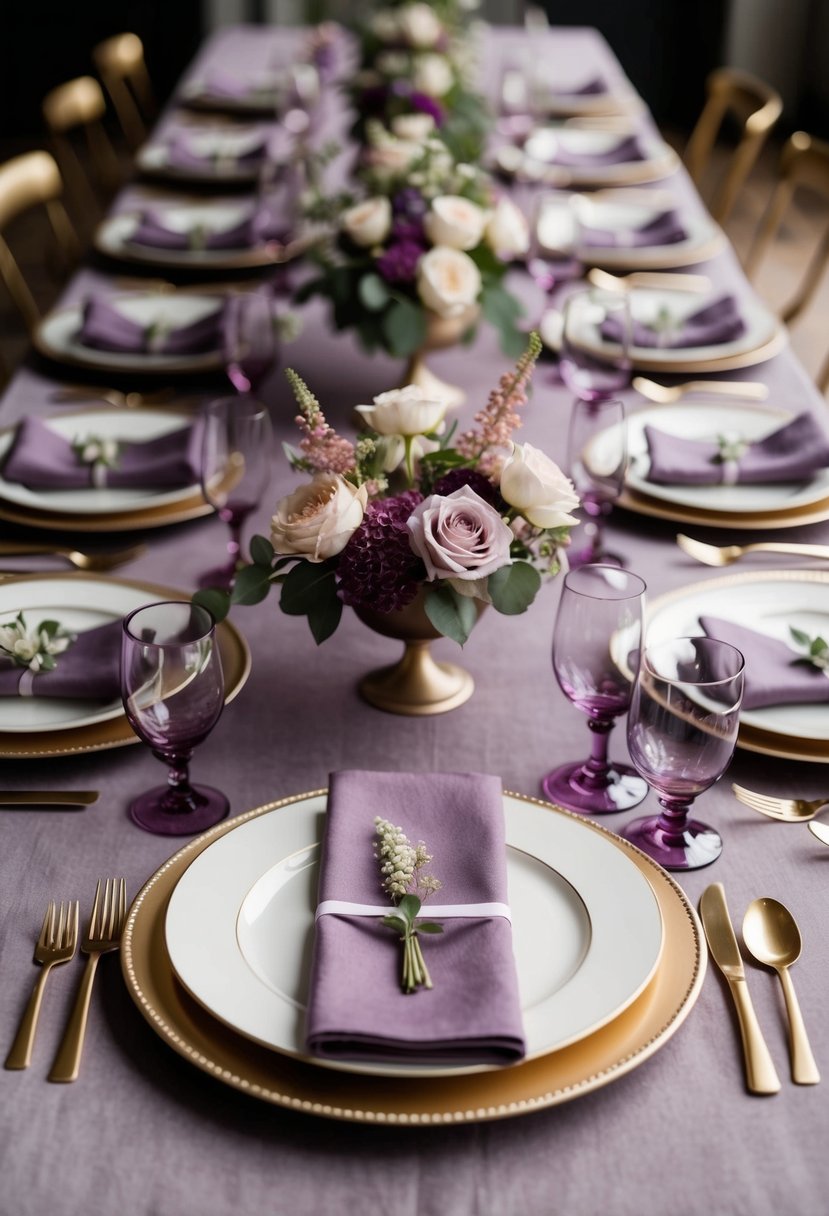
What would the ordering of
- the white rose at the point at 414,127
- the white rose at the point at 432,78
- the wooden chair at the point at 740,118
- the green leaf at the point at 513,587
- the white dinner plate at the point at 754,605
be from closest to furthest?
1. the green leaf at the point at 513,587
2. the white dinner plate at the point at 754,605
3. the white rose at the point at 414,127
4. the white rose at the point at 432,78
5. the wooden chair at the point at 740,118

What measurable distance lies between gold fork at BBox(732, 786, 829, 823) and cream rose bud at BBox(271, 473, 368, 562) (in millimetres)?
421

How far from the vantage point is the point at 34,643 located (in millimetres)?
1337

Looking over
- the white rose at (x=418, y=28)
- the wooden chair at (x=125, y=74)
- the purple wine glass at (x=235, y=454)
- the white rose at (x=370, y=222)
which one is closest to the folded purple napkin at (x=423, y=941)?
the purple wine glass at (x=235, y=454)

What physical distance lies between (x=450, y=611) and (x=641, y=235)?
1.77 meters

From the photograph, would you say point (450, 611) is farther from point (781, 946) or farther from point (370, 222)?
point (370, 222)

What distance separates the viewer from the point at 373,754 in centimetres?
128

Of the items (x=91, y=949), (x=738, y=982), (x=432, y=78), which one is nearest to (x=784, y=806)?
(x=738, y=982)

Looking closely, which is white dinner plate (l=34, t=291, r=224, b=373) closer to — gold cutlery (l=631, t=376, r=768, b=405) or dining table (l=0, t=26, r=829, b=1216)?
dining table (l=0, t=26, r=829, b=1216)

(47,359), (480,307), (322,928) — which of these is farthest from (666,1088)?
(47,359)

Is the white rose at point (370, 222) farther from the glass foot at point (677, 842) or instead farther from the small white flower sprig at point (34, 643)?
the glass foot at point (677, 842)

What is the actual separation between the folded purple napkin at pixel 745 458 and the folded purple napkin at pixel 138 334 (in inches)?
31.0

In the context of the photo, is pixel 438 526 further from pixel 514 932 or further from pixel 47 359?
pixel 47 359

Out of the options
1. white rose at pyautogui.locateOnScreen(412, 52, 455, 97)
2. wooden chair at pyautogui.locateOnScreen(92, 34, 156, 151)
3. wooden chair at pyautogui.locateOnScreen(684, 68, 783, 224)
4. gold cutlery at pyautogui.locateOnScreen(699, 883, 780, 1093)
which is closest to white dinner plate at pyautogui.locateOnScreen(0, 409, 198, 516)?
gold cutlery at pyautogui.locateOnScreen(699, 883, 780, 1093)

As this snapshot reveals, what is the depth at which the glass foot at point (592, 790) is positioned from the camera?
47.1 inches
